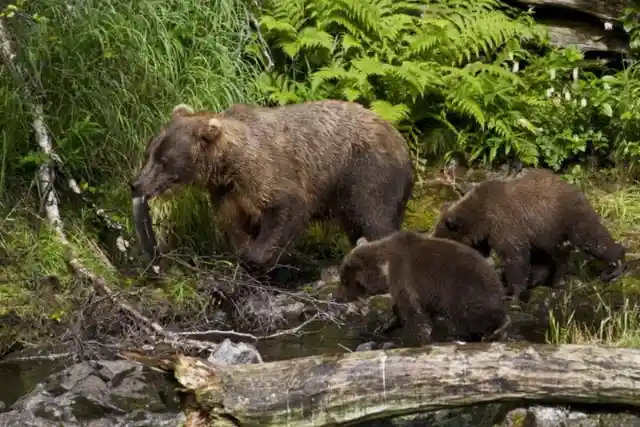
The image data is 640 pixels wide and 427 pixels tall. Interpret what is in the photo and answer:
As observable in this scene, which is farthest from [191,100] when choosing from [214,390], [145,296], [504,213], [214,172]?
[214,390]

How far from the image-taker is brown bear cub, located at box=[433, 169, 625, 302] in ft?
28.7

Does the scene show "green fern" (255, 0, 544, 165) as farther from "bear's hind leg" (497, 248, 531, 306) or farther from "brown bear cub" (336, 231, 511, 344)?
"brown bear cub" (336, 231, 511, 344)

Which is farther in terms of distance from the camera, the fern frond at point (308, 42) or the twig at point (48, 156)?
the fern frond at point (308, 42)

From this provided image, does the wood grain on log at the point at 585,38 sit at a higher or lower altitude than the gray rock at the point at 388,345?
higher

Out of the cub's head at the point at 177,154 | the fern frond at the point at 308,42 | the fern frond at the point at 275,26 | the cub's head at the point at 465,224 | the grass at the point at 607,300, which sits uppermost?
the fern frond at the point at 275,26

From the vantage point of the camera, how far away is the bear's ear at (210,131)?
29.3ft

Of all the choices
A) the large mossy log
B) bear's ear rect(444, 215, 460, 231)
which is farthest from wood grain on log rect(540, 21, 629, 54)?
the large mossy log

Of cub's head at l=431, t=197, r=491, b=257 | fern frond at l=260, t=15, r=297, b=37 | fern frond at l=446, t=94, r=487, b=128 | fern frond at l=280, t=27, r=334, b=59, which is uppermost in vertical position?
fern frond at l=260, t=15, r=297, b=37

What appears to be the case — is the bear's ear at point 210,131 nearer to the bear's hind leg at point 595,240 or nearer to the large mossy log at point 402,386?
the bear's hind leg at point 595,240

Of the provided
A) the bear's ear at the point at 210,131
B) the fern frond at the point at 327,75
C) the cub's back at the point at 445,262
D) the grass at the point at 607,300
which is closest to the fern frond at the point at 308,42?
the fern frond at the point at 327,75

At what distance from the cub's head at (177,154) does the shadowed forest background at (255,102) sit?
27.2 inches

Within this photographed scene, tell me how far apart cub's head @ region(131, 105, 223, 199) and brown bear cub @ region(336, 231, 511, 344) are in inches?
72.4

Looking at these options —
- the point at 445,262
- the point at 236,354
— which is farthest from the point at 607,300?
the point at 236,354

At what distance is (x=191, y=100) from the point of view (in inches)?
407
